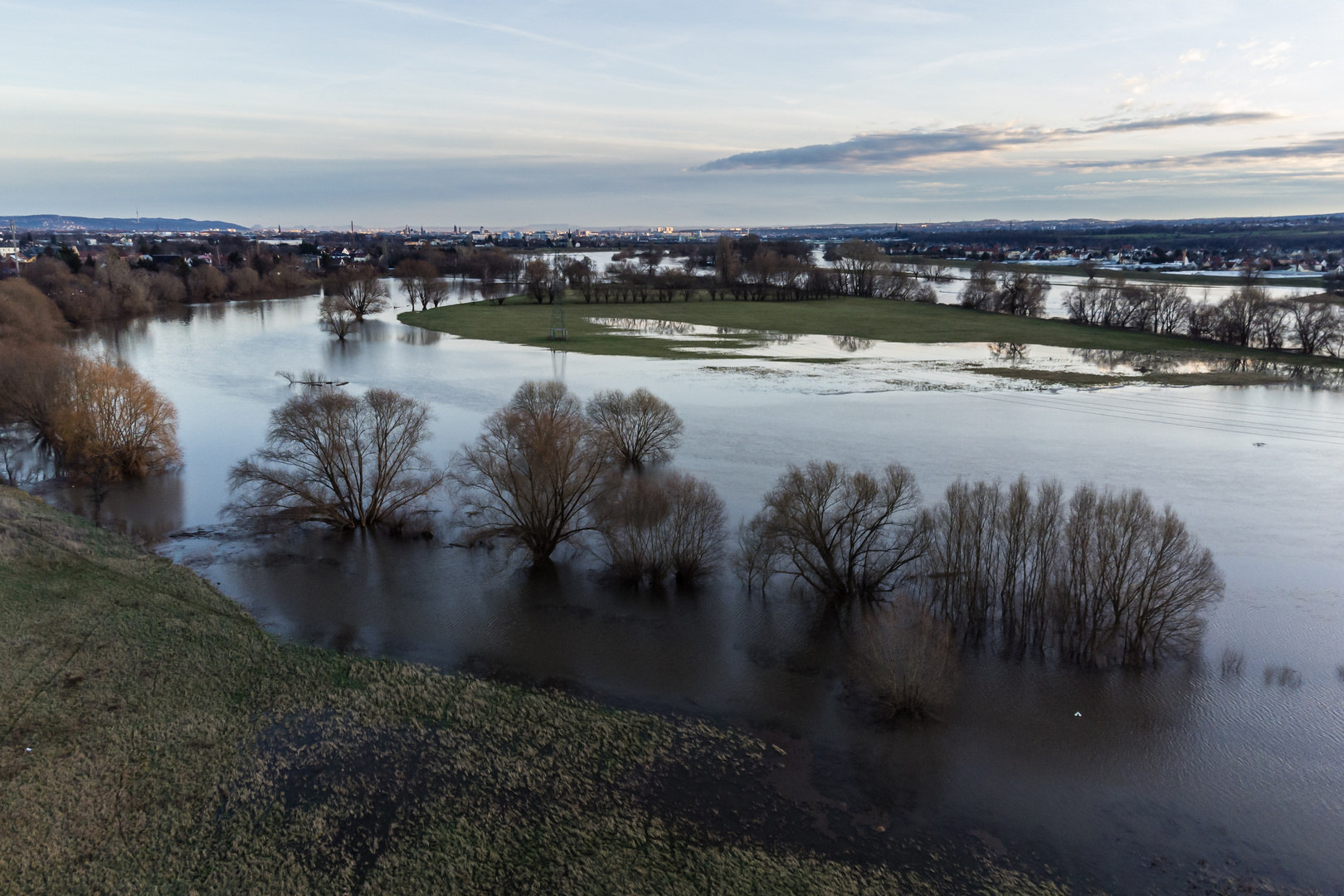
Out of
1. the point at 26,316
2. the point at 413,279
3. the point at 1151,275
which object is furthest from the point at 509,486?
the point at 1151,275

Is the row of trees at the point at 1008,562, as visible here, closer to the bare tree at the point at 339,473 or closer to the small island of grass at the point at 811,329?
the bare tree at the point at 339,473

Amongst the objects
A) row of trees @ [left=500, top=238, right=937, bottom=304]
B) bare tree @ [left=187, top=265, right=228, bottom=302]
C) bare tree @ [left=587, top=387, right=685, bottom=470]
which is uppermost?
row of trees @ [left=500, top=238, right=937, bottom=304]

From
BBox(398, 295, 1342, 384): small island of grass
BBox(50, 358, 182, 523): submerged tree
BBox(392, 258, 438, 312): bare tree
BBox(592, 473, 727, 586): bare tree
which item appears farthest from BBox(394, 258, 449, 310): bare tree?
BBox(592, 473, 727, 586): bare tree

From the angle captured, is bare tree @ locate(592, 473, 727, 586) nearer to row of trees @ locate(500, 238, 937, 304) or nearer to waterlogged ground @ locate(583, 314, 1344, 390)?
waterlogged ground @ locate(583, 314, 1344, 390)

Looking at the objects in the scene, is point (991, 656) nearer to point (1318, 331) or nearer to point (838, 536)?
point (838, 536)

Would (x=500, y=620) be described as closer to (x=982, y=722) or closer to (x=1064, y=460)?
(x=982, y=722)

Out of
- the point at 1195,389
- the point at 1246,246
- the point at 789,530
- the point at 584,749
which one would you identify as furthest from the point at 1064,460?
the point at 1246,246
